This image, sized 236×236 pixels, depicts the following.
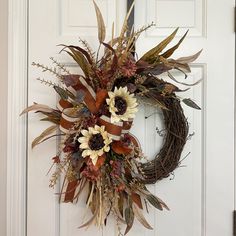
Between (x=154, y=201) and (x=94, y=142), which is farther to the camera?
(x=154, y=201)

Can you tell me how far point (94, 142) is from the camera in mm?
975

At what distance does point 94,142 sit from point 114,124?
9cm

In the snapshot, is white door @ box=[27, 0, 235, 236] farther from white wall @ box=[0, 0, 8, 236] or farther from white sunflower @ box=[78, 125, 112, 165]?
white sunflower @ box=[78, 125, 112, 165]

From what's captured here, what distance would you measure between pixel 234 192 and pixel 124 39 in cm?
78

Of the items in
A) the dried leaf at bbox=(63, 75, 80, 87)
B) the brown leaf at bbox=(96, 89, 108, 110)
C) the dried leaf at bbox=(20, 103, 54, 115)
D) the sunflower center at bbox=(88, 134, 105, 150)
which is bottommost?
the sunflower center at bbox=(88, 134, 105, 150)

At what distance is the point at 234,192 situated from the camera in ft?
3.90

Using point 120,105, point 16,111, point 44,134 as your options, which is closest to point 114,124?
point 120,105

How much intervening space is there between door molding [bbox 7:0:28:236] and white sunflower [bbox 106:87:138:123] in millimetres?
443

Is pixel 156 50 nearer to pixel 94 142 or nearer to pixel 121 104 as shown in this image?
pixel 121 104

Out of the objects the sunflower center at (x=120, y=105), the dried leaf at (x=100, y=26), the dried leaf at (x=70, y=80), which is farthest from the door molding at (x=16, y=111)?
the sunflower center at (x=120, y=105)

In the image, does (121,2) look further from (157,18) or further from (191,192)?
(191,192)

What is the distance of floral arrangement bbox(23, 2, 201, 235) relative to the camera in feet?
3.25

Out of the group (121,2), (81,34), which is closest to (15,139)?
(81,34)

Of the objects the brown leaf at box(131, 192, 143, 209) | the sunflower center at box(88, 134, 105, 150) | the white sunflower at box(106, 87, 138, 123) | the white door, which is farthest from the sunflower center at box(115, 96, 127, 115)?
the brown leaf at box(131, 192, 143, 209)
